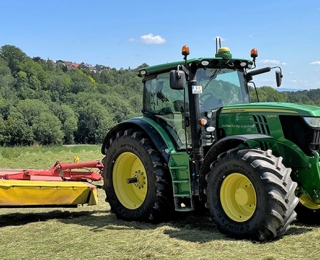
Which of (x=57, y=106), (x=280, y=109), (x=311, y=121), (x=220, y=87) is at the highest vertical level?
(x=57, y=106)

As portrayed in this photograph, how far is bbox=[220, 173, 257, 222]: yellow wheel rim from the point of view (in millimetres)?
5176

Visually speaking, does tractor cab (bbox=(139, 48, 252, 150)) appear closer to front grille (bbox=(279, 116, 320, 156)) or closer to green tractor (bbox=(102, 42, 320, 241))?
green tractor (bbox=(102, 42, 320, 241))

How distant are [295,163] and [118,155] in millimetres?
2813

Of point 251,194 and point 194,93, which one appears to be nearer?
point 251,194

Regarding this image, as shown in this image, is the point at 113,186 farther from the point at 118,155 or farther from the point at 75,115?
the point at 75,115

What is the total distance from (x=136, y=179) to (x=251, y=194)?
7.02 feet

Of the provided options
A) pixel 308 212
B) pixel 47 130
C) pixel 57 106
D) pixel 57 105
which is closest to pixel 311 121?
pixel 308 212

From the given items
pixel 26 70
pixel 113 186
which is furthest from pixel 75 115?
pixel 113 186

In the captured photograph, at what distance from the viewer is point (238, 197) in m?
5.24

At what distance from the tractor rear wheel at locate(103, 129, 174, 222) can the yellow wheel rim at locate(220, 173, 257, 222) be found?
3.75ft

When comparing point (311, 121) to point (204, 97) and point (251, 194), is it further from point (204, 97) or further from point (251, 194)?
point (204, 97)

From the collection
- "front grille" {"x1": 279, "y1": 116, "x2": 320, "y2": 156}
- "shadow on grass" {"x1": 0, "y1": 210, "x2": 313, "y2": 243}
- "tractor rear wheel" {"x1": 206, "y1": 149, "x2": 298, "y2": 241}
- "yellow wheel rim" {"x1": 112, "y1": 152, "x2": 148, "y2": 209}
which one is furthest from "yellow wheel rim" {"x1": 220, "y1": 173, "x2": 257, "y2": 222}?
"yellow wheel rim" {"x1": 112, "y1": 152, "x2": 148, "y2": 209}

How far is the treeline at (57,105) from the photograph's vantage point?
62.0m

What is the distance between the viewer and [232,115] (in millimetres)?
5879
